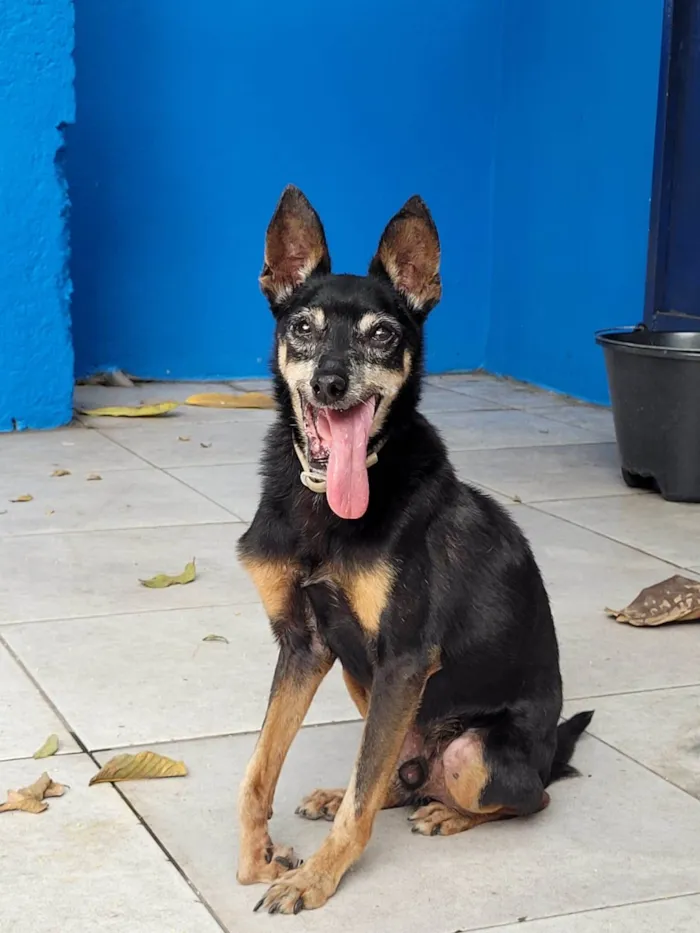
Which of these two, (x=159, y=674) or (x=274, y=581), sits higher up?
(x=274, y=581)

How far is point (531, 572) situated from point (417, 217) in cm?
91

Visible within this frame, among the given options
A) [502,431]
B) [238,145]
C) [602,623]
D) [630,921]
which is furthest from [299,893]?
[238,145]

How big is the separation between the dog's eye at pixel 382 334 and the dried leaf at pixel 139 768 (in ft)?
4.05

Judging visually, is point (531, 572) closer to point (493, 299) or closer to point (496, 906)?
point (496, 906)

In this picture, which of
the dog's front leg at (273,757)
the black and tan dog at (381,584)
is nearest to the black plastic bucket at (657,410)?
the black and tan dog at (381,584)

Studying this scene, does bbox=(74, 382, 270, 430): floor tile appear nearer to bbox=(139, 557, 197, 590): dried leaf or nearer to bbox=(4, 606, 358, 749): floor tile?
bbox=(139, 557, 197, 590): dried leaf

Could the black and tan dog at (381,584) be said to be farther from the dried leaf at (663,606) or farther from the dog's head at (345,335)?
the dried leaf at (663,606)

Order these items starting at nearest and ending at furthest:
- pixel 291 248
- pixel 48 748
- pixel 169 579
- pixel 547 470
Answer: pixel 291 248
pixel 48 748
pixel 169 579
pixel 547 470

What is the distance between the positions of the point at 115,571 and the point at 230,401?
12.1 feet

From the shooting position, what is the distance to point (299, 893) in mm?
2779

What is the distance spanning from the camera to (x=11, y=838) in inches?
119

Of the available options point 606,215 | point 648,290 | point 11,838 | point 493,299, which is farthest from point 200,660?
point 493,299

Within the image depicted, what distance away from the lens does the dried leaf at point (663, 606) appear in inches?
181

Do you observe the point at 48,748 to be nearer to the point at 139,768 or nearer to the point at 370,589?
the point at 139,768
